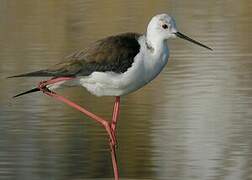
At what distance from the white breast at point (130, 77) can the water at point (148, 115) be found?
0.71 m

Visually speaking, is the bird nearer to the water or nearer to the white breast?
the white breast

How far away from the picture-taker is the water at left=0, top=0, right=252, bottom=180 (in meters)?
9.00

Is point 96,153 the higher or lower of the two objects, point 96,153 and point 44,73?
the lower

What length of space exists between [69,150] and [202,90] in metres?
2.58

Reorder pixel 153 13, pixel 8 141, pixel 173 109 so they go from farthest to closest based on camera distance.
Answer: pixel 153 13 → pixel 173 109 → pixel 8 141

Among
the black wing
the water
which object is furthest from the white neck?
the water

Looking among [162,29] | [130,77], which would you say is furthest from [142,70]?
[162,29]

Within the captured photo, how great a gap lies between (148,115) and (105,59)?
2139 mm

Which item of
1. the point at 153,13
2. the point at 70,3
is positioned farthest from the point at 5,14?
the point at 153,13

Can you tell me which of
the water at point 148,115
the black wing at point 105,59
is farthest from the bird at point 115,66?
the water at point 148,115

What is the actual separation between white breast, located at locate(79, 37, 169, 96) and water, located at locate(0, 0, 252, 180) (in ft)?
2.32

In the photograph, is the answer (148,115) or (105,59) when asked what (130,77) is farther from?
(148,115)

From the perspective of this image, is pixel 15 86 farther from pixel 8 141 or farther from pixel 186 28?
pixel 186 28

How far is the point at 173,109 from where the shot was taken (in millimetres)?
10891
